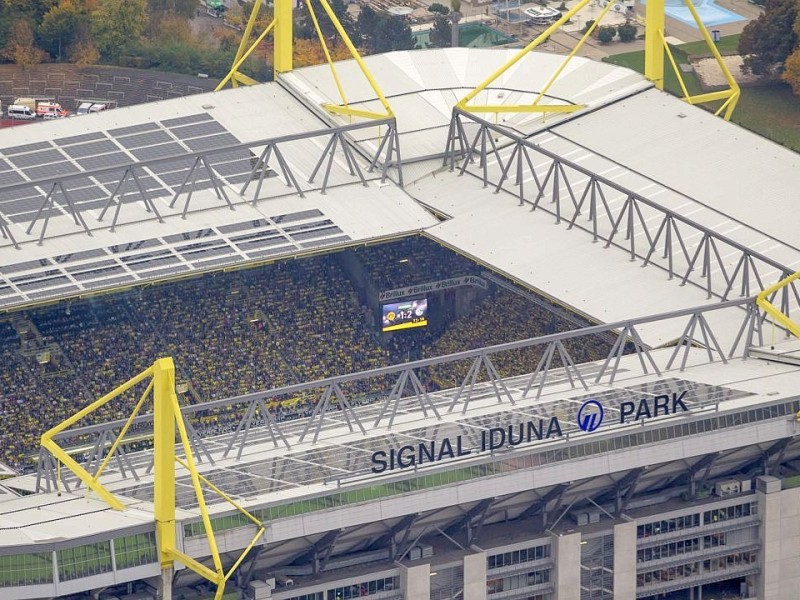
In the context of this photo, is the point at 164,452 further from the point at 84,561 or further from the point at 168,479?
the point at 84,561

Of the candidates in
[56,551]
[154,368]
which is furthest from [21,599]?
[154,368]

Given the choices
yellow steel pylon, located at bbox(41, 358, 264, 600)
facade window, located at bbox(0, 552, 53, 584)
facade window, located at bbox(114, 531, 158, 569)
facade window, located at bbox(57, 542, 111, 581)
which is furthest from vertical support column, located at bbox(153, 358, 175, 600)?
facade window, located at bbox(0, 552, 53, 584)

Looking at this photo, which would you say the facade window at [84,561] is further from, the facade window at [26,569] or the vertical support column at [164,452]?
the vertical support column at [164,452]

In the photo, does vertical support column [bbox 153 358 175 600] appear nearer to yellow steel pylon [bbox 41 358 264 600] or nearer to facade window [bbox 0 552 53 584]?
yellow steel pylon [bbox 41 358 264 600]

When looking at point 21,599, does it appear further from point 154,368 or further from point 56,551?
Answer: point 154,368

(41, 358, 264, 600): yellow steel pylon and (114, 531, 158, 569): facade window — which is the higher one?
(41, 358, 264, 600): yellow steel pylon

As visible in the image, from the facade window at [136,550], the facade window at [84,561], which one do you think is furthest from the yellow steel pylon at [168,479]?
the facade window at [84,561]

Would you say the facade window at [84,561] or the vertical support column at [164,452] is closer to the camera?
the vertical support column at [164,452]
